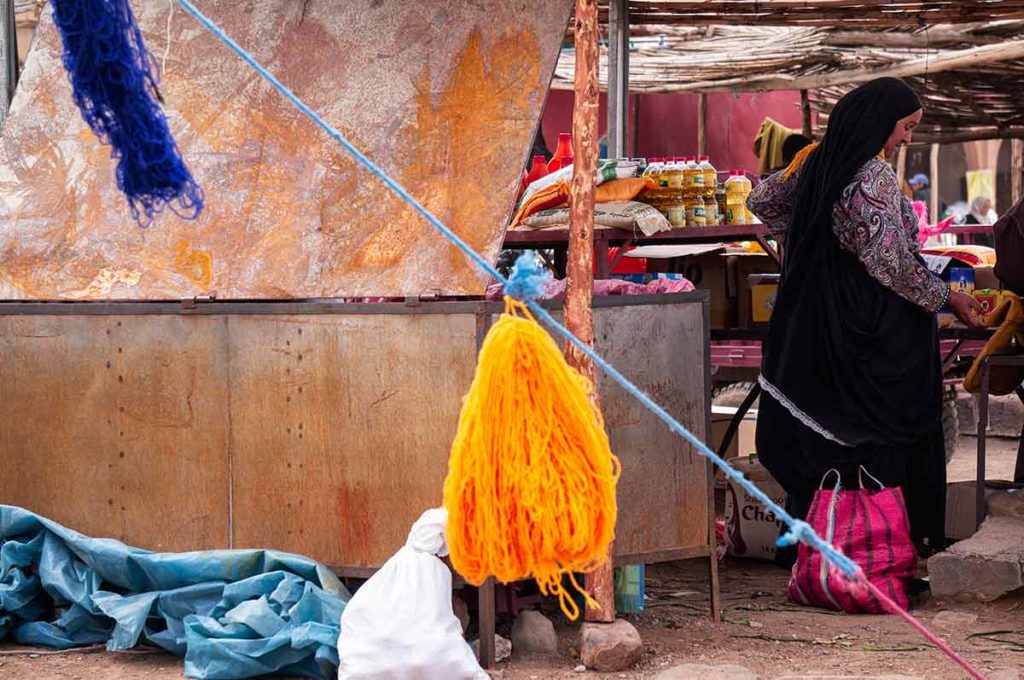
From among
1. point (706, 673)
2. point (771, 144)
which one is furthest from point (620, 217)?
point (771, 144)

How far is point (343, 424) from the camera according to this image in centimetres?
499

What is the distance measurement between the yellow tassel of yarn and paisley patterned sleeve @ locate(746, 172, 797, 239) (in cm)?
281

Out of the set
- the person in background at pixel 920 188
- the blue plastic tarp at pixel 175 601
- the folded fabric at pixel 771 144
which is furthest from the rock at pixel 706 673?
the person in background at pixel 920 188

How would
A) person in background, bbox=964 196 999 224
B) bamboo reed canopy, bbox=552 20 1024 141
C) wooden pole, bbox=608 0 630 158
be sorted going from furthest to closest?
1. person in background, bbox=964 196 999 224
2. bamboo reed canopy, bbox=552 20 1024 141
3. wooden pole, bbox=608 0 630 158

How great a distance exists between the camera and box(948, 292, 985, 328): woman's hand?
569 cm

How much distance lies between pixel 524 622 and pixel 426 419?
0.86 meters

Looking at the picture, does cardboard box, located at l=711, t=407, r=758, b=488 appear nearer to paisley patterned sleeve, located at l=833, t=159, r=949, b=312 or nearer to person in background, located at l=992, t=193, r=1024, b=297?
paisley patterned sleeve, located at l=833, t=159, r=949, b=312

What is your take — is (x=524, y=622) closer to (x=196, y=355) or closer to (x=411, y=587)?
(x=411, y=587)

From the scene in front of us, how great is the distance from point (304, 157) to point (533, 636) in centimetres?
210

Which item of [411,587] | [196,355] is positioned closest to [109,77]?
[196,355]

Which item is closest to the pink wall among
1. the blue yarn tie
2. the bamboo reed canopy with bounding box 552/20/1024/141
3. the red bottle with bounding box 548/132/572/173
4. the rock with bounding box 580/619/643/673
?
the bamboo reed canopy with bounding box 552/20/1024/141

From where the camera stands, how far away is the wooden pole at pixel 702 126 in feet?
49.0

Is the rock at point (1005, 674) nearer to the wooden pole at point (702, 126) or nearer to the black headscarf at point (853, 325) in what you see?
Answer: the black headscarf at point (853, 325)

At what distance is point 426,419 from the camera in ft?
16.0
